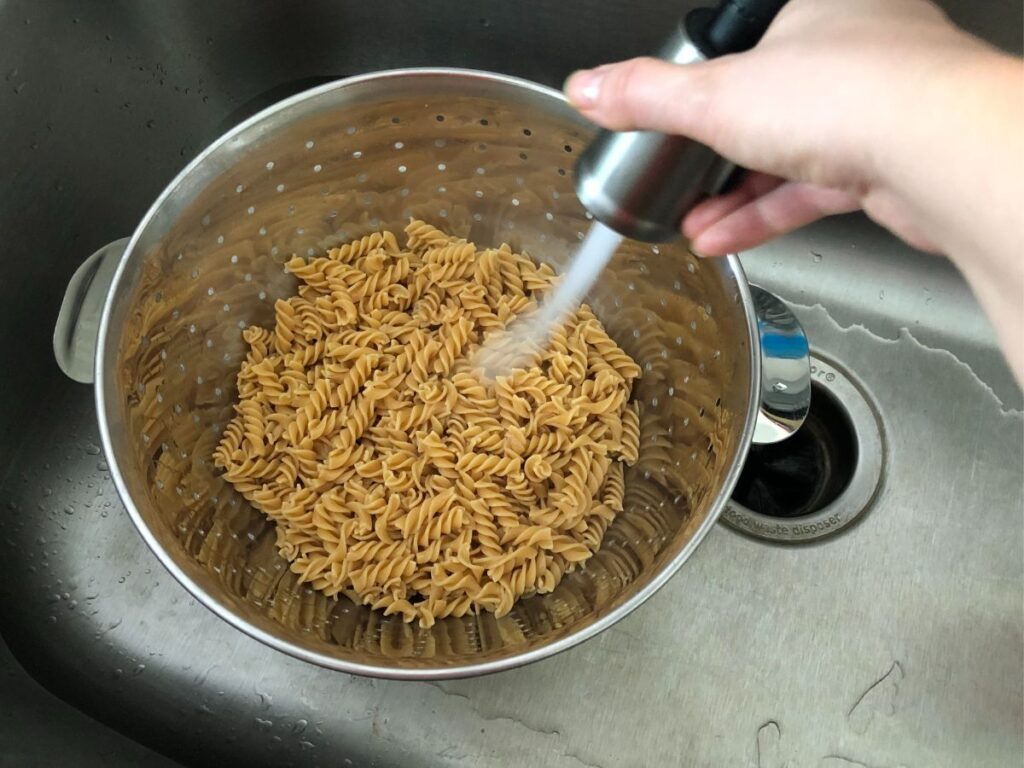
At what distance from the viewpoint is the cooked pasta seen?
0.98 m

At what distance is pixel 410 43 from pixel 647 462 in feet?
2.51

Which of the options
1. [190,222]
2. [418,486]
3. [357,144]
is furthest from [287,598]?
[357,144]

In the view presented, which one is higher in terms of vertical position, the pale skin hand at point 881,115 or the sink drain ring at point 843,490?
the pale skin hand at point 881,115

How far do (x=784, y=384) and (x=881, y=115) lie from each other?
0.59 m

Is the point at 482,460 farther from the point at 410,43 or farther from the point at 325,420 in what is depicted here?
the point at 410,43

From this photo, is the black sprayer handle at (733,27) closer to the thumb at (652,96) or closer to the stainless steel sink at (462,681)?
the thumb at (652,96)

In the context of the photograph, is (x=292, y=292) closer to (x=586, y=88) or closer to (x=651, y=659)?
(x=586, y=88)

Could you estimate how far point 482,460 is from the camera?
1.03 metres

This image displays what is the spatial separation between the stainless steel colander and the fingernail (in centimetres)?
24

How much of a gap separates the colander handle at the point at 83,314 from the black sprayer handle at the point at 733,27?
2.56 ft

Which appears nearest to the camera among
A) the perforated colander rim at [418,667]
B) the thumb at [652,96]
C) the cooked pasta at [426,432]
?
the thumb at [652,96]

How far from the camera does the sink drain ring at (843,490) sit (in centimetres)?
113

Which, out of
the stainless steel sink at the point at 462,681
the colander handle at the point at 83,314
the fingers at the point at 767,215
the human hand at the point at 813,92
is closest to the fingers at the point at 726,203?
the fingers at the point at 767,215

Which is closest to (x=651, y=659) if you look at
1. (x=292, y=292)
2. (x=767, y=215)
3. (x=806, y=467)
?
(x=806, y=467)
